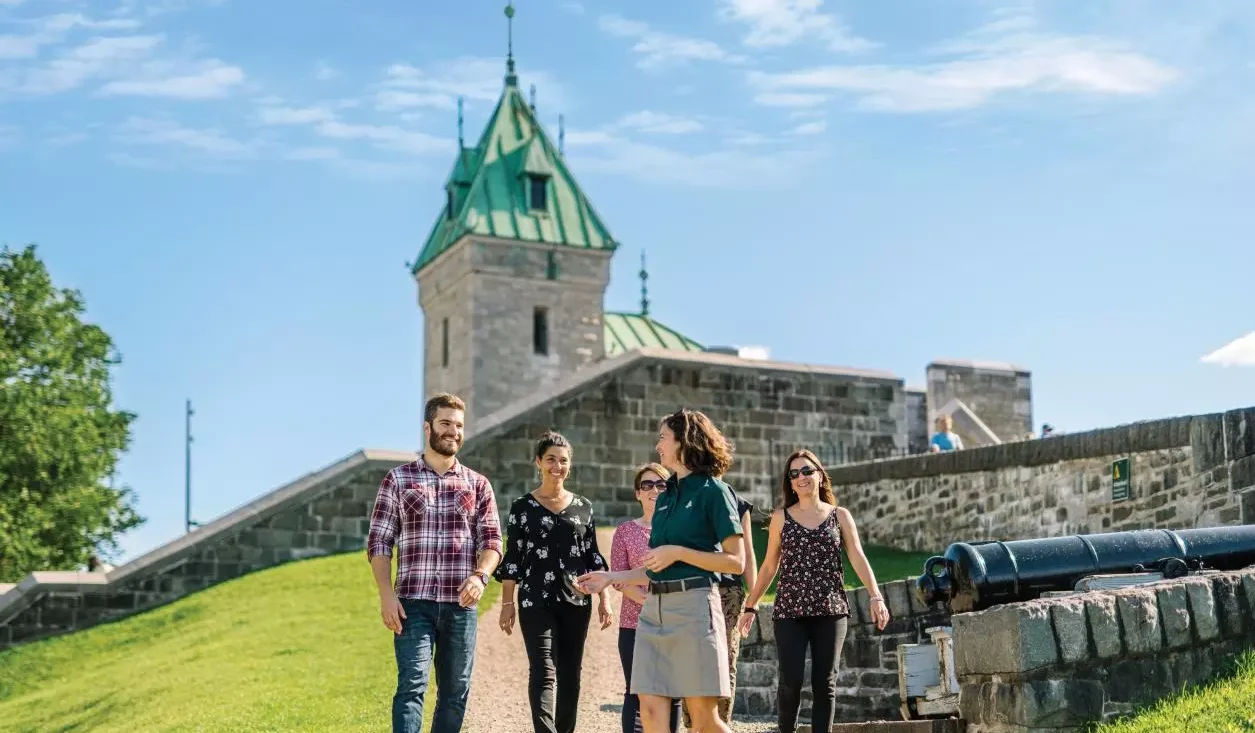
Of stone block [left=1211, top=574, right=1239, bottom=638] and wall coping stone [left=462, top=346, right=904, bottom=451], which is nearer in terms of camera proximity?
stone block [left=1211, top=574, right=1239, bottom=638]

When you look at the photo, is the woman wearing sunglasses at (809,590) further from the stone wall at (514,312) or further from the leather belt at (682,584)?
the stone wall at (514,312)

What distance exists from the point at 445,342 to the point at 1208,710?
167 ft

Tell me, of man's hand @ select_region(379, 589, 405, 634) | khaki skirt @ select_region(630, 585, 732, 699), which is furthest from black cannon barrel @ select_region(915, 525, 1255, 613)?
A: man's hand @ select_region(379, 589, 405, 634)

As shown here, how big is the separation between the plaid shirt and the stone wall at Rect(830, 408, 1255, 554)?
297 inches

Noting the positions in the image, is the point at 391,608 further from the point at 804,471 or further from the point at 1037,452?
the point at 1037,452

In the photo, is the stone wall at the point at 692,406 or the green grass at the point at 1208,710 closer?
the green grass at the point at 1208,710

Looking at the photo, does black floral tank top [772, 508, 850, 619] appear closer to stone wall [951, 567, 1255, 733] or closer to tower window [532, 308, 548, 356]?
stone wall [951, 567, 1255, 733]

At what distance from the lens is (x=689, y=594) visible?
714 cm

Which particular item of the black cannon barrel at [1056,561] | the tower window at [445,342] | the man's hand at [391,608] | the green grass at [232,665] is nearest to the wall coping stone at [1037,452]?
the green grass at [232,665]

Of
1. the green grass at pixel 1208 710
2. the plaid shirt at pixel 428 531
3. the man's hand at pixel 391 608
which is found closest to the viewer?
the green grass at pixel 1208 710

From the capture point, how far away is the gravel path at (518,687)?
1145cm

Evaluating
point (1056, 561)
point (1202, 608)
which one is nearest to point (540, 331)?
point (1056, 561)

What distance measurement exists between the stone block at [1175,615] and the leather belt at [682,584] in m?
2.33

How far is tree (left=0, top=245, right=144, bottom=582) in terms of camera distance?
1436 inches
